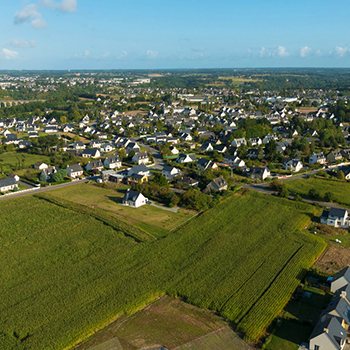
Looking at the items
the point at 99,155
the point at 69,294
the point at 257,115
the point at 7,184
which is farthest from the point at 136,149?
the point at 257,115

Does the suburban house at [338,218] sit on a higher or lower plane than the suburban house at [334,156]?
lower

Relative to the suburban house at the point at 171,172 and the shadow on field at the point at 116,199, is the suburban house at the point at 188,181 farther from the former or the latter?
the shadow on field at the point at 116,199

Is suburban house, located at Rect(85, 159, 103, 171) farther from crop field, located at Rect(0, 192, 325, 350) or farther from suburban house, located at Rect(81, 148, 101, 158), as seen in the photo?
crop field, located at Rect(0, 192, 325, 350)

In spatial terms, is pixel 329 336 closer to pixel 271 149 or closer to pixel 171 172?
pixel 171 172

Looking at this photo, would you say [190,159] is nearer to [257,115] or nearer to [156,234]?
[156,234]

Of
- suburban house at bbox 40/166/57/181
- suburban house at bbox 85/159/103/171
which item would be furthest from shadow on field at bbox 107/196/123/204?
suburban house at bbox 40/166/57/181

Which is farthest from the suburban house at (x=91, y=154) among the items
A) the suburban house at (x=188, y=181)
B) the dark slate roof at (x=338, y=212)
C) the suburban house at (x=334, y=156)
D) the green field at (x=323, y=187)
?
the dark slate roof at (x=338, y=212)

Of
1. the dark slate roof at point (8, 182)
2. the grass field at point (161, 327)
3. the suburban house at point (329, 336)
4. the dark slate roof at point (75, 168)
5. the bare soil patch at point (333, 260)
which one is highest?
the dark slate roof at point (75, 168)
